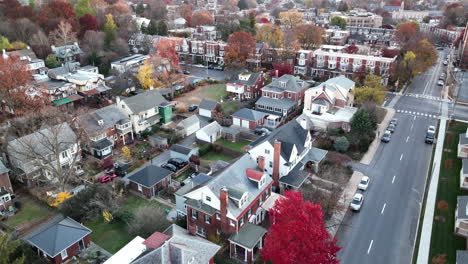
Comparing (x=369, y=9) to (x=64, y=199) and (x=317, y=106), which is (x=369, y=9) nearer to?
(x=317, y=106)

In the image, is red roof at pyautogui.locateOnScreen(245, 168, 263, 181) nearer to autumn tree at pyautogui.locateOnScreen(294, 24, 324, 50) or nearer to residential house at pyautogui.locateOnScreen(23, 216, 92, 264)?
residential house at pyautogui.locateOnScreen(23, 216, 92, 264)

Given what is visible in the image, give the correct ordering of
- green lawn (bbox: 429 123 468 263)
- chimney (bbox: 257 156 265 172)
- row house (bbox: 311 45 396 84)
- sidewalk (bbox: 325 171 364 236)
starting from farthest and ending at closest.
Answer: row house (bbox: 311 45 396 84) < chimney (bbox: 257 156 265 172) < sidewalk (bbox: 325 171 364 236) < green lawn (bbox: 429 123 468 263)

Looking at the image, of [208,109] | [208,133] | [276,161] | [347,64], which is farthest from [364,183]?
[347,64]

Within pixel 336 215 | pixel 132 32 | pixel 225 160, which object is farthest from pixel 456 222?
pixel 132 32

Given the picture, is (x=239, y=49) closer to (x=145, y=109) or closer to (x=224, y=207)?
(x=145, y=109)

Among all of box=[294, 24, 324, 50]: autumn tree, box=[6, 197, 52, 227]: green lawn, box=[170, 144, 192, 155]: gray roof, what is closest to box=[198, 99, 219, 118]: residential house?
box=[170, 144, 192, 155]: gray roof

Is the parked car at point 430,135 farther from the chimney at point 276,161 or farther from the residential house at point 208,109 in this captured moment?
the residential house at point 208,109
